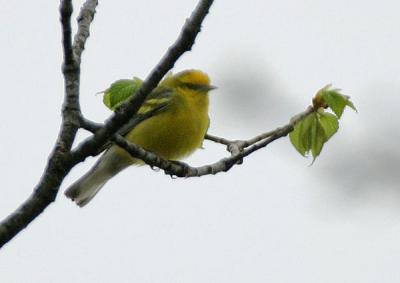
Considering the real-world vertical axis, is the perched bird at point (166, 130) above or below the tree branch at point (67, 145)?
below

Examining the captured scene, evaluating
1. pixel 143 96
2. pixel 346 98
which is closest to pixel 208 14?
pixel 143 96

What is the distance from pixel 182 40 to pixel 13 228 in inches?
41.8

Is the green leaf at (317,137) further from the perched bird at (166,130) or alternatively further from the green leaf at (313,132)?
the perched bird at (166,130)

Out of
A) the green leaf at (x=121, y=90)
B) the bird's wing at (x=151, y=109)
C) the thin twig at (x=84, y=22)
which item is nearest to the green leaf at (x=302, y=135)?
the green leaf at (x=121, y=90)

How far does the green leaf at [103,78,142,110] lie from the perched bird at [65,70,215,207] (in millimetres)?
1540

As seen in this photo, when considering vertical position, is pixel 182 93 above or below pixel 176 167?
below

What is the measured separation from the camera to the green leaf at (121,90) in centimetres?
384

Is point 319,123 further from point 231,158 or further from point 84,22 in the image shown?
point 84,22

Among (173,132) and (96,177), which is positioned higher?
Answer: (173,132)

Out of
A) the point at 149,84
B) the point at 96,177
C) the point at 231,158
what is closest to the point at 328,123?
the point at 231,158

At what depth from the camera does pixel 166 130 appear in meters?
5.70

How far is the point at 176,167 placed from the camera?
4.29 metres

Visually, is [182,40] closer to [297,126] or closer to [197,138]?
[297,126]

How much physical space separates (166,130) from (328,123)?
76.0 inches
